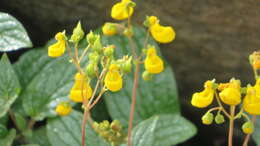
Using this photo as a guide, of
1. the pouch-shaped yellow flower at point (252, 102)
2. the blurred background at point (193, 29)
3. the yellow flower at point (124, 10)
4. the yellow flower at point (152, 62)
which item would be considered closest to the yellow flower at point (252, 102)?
the pouch-shaped yellow flower at point (252, 102)

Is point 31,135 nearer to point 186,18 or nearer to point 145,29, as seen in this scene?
point 145,29

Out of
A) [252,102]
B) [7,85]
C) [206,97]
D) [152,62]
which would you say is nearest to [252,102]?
[252,102]

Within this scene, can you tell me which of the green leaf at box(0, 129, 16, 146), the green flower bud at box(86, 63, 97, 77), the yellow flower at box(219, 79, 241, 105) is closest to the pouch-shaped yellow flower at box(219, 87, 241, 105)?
the yellow flower at box(219, 79, 241, 105)

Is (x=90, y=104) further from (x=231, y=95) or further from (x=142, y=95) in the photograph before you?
(x=231, y=95)

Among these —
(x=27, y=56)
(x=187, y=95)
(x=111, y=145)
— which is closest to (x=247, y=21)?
(x=187, y=95)

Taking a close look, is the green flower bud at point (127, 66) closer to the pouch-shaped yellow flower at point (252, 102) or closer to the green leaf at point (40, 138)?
the pouch-shaped yellow flower at point (252, 102)

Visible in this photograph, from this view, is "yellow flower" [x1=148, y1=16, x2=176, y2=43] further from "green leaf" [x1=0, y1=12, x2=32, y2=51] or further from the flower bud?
"green leaf" [x1=0, y1=12, x2=32, y2=51]
